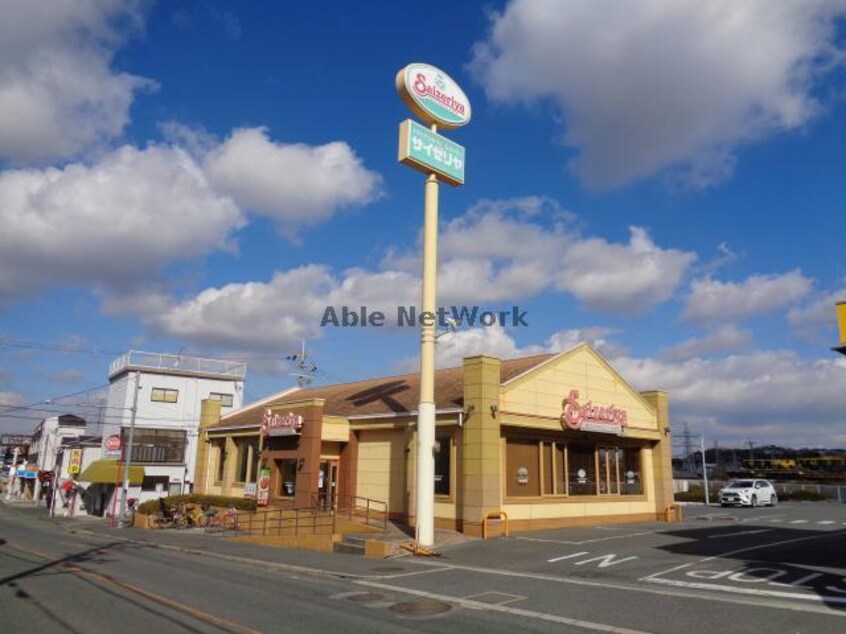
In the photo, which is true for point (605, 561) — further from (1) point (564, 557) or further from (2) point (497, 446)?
(2) point (497, 446)

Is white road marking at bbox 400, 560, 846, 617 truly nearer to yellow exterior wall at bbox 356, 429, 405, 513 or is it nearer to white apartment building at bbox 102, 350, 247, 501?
yellow exterior wall at bbox 356, 429, 405, 513

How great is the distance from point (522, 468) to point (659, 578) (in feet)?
32.7

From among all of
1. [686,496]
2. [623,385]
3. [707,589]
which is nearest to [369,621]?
[707,589]

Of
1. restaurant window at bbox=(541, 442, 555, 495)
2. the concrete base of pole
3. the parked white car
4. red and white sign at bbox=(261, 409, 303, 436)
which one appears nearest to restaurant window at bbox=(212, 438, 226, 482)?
red and white sign at bbox=(261, 409, 303, 436)

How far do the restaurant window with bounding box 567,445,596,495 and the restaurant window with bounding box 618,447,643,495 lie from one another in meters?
2.20

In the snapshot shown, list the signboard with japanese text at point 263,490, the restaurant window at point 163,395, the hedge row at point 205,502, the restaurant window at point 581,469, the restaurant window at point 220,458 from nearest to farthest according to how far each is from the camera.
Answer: the restaurant window at point 581,469 → the signboard with japanese text at point 263,490 → the hedge row at point 205,502 → the restaurant window at point 220,458 → the restaurant window at point 163,395

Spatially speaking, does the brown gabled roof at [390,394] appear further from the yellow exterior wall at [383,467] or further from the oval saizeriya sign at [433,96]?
the oval saizeriya sign at [433,96]

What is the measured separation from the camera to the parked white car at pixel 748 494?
40906 millimetres

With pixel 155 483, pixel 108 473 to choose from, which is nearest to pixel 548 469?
pixel 108 473

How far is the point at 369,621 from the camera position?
1062cm

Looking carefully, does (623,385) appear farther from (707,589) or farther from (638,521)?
(707,589)

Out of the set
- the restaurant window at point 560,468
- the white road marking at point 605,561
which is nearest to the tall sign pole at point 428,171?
the white road marking at point 605,561

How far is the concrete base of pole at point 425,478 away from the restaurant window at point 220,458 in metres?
20.4

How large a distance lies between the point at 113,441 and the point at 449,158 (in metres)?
34.1
